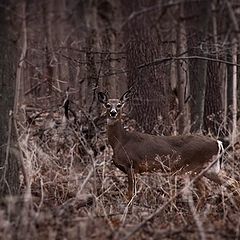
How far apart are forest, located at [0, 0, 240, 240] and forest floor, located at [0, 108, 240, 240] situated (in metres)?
0.02

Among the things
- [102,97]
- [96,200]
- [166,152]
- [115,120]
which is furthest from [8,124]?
[115,120]

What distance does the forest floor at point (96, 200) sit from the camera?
511 cm

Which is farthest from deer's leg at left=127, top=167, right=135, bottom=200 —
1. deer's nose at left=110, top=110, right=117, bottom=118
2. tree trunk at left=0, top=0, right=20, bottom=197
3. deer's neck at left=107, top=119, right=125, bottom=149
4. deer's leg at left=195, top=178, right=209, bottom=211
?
tree trunk at left=0, top=0, right=20, bottom=197

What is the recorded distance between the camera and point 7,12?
19.7ft

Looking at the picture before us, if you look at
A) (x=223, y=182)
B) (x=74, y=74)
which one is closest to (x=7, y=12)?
(x=223, y=182)

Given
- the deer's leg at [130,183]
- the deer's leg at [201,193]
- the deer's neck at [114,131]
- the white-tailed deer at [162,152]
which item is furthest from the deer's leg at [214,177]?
the deer's neck at [114,131]

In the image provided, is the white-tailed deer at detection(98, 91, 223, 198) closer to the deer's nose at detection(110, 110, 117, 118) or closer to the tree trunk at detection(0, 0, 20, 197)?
the deer's nose at detection(110, 110, 117, 118)

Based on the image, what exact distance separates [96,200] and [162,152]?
304 cm

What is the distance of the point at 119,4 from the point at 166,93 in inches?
286

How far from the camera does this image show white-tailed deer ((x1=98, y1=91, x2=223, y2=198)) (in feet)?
32.2

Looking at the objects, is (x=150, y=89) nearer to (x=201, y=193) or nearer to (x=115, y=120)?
(x=115, y=120)

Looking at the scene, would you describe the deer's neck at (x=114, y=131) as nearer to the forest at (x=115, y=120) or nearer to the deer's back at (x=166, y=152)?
the forest at (x=115, y=120)

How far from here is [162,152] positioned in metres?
9.96

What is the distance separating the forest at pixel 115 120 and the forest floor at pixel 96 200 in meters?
0.02
